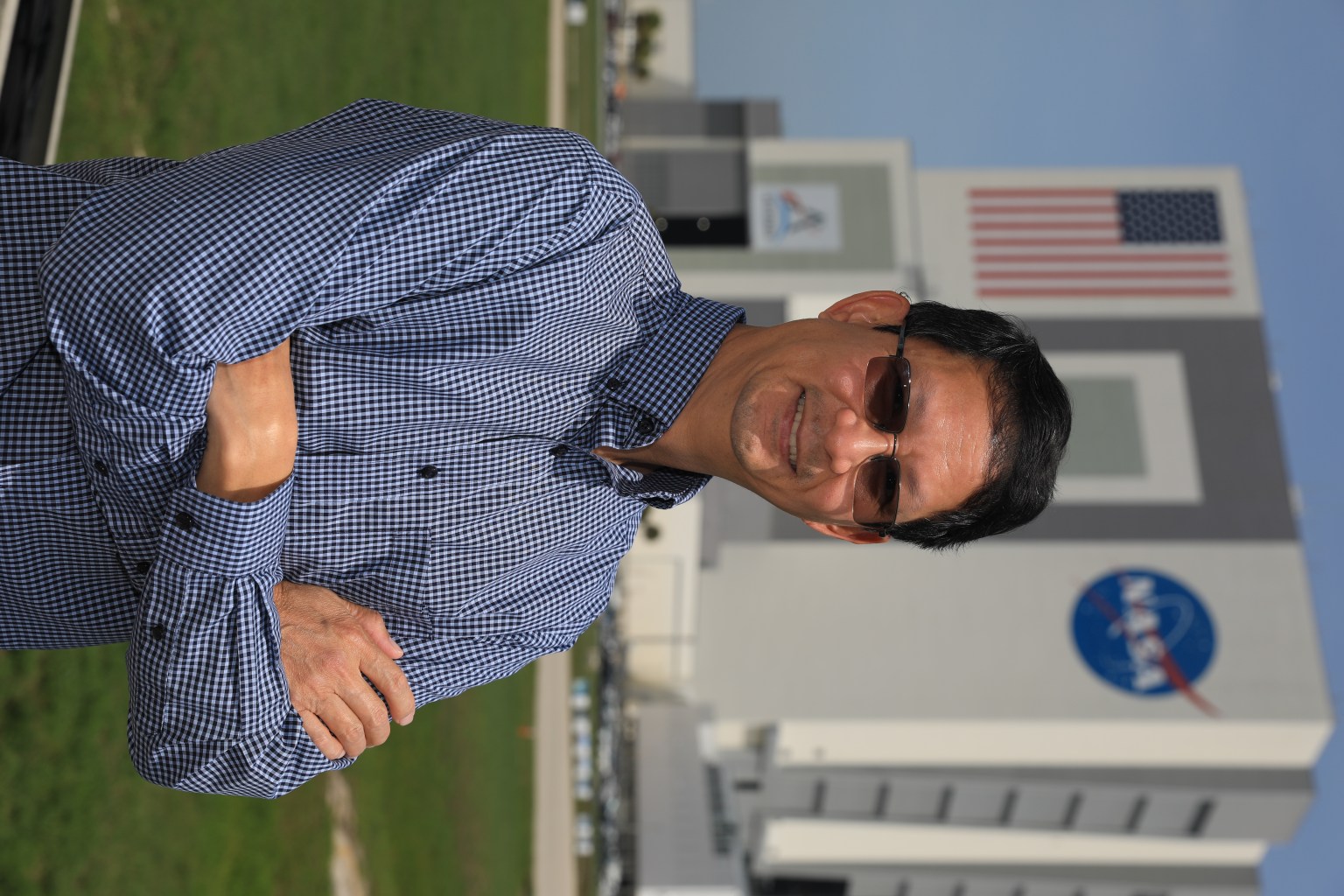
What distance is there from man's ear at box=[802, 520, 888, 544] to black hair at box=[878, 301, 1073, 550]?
0.06 m

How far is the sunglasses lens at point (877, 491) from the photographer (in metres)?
2.36

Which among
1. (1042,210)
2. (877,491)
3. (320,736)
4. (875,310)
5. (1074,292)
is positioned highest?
(1042,210)

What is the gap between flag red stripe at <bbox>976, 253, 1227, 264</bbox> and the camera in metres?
27.3

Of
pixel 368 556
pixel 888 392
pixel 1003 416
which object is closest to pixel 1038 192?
pixel 1003 416

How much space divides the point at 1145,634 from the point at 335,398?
27592mm

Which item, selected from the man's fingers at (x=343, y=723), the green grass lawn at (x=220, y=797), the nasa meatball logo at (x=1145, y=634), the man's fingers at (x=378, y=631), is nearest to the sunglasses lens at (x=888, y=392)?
the man's fingers at (x=378, y=631)

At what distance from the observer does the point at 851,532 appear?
8.65 feet

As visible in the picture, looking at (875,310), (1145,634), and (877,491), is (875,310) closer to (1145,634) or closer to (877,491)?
(877,491)

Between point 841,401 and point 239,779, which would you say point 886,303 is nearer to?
point 841,401

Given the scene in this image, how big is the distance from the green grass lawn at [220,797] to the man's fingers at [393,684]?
2.64 meters

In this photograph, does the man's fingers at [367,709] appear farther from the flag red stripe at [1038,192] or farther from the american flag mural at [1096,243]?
the flag red stripe at [1038,192]

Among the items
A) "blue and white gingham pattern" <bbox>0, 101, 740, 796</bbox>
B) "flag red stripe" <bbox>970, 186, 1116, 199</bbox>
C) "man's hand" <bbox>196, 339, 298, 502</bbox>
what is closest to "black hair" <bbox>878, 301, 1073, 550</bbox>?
"blue and white gingham pattern" <bbox>0, 101, 740, 796</bbox>

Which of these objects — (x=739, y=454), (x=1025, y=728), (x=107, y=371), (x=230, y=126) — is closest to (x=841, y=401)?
(x=739, y=454)

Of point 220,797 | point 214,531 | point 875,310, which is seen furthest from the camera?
point 220,797
